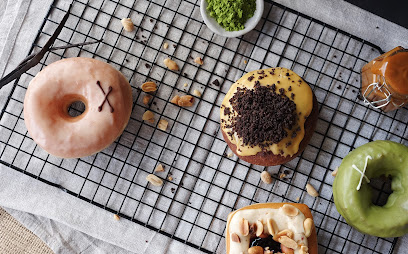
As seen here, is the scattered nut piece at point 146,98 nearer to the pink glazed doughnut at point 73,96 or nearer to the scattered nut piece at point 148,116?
the scattered nut piece at point 148,116

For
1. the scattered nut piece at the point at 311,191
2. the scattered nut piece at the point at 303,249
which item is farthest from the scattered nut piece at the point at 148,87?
the scattered nut piece at the point at 303,249

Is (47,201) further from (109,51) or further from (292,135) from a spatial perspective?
(292,135)

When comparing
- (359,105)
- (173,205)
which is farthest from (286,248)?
(359,105)

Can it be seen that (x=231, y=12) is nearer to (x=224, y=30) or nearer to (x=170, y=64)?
(x=224, y=30)

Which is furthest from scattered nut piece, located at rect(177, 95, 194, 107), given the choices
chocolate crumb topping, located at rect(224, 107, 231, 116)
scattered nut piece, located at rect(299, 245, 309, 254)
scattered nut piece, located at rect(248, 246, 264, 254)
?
scattered nut piece, located at rect(299, 245, 309, 254)

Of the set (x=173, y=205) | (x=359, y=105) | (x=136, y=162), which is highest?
(x=359, y=105)

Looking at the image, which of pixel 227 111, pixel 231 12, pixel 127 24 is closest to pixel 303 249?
pixel 227 111
